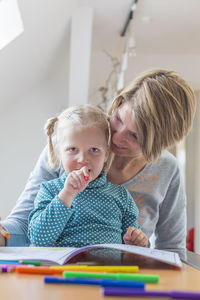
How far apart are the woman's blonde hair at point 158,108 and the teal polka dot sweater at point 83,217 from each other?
0.17 meters

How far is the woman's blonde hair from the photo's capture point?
1105mm

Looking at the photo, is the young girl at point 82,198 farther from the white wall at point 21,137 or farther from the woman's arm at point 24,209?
the white wall at point 21,137

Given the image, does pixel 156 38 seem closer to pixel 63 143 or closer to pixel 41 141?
pixel 41 141

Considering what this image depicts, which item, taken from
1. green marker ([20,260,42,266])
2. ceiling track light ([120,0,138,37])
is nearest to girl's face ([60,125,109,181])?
green marker ([20,260,42,266])

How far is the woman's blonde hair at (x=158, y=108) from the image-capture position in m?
1.11

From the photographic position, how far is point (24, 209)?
1117 millimetres

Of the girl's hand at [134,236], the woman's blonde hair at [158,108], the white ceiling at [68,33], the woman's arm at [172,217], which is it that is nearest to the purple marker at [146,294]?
the girl's hand at [134,236]

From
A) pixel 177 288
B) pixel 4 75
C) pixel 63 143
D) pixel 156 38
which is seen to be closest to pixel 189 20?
pixel 156 38

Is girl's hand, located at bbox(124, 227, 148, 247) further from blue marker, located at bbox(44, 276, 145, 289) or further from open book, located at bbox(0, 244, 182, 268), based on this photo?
blue marker, located at bbox(44, 276, 145, 289)

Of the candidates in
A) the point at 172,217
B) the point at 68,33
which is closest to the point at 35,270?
the point at 172,217

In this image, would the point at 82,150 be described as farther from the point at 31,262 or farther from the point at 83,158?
the point at 31,262

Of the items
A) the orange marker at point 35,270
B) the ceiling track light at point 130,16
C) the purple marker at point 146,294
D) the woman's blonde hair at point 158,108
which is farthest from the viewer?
the ceiling track light at point 130,16

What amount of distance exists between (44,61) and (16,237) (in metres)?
2.98

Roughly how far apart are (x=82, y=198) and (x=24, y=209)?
20 cm
